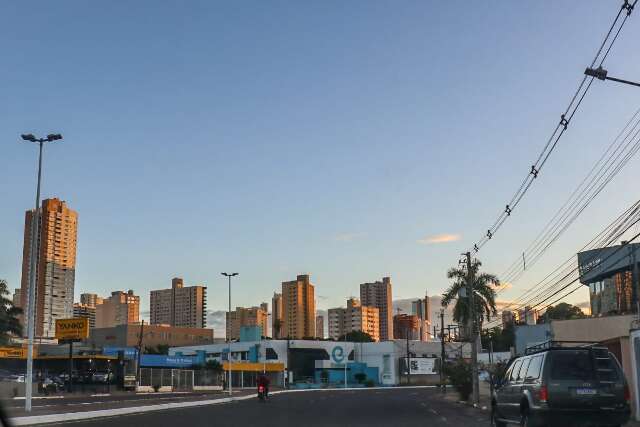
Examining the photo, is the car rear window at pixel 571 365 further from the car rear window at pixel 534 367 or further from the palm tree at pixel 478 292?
the palm tree at pixel 478 292

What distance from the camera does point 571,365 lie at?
17125 millimetres

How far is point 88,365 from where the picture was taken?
3939 inches

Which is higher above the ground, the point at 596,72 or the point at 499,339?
the point at 596,72

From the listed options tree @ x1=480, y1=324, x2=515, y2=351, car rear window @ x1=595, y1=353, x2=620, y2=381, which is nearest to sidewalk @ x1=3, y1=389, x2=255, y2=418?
car rear window @ x1=595, y1=353, x2=620, y2=381

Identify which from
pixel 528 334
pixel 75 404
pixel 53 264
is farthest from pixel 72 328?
pixel 53 264

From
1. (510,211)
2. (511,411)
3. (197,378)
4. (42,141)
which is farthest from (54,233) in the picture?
(511,411)

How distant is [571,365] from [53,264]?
129 m

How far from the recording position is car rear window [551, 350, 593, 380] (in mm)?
17031

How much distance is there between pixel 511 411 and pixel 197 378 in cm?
7686

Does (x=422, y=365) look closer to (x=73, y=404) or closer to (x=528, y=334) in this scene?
(x=528, y=334)

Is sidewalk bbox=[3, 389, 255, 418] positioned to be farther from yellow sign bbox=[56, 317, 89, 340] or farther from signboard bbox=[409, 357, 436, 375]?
signboard bbox=[409, 357, 436, 375]

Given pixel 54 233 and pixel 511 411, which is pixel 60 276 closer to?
pixel 54 233

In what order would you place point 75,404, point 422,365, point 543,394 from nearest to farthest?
point 543,394 → point 75,404 → point 422,365

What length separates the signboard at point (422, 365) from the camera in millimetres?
129250
